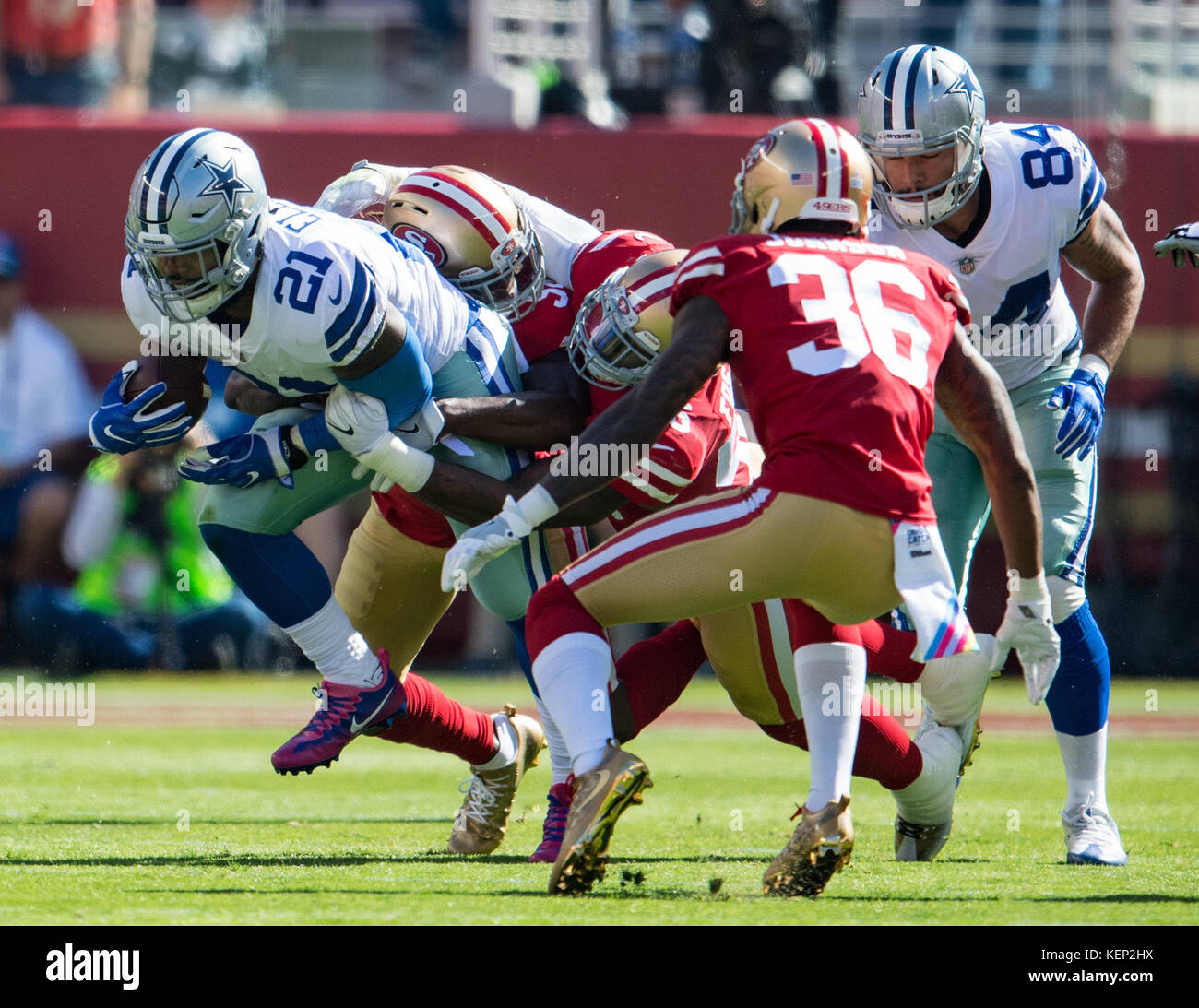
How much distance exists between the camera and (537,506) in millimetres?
3795

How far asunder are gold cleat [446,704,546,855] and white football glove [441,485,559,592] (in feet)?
3.97

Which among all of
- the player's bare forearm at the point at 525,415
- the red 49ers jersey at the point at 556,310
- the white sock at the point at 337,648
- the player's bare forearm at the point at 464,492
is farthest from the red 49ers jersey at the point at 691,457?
the white sock at the point at 337,648

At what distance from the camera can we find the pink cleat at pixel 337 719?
4.35m

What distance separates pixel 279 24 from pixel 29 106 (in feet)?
5.01

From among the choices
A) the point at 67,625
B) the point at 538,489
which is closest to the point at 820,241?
the point at 538,489

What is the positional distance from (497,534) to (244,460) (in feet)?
2.98

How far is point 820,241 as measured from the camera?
3818 mm

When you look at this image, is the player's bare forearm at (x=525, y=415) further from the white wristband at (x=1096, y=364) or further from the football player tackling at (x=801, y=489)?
the white wristband at (x=1096, y=364)

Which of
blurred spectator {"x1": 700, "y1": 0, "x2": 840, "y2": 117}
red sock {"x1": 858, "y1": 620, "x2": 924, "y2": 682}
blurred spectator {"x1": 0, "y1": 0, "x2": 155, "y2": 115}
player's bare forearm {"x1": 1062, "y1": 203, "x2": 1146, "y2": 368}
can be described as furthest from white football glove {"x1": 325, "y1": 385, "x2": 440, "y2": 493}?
blurred spectator {"x1": 0, "y1": 0, "x2": 155, "y2": 115}

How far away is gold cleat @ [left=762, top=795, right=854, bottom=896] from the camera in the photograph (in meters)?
3.69

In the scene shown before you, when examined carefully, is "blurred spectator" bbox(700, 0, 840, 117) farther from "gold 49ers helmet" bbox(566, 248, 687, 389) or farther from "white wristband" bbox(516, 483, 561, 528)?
"white wristband" bbox(516, 483, 561, 528)

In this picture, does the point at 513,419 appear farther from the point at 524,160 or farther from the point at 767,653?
the point at 524,160

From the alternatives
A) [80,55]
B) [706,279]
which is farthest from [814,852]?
[80,55]

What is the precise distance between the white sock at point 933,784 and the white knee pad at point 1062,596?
17.0 inches
